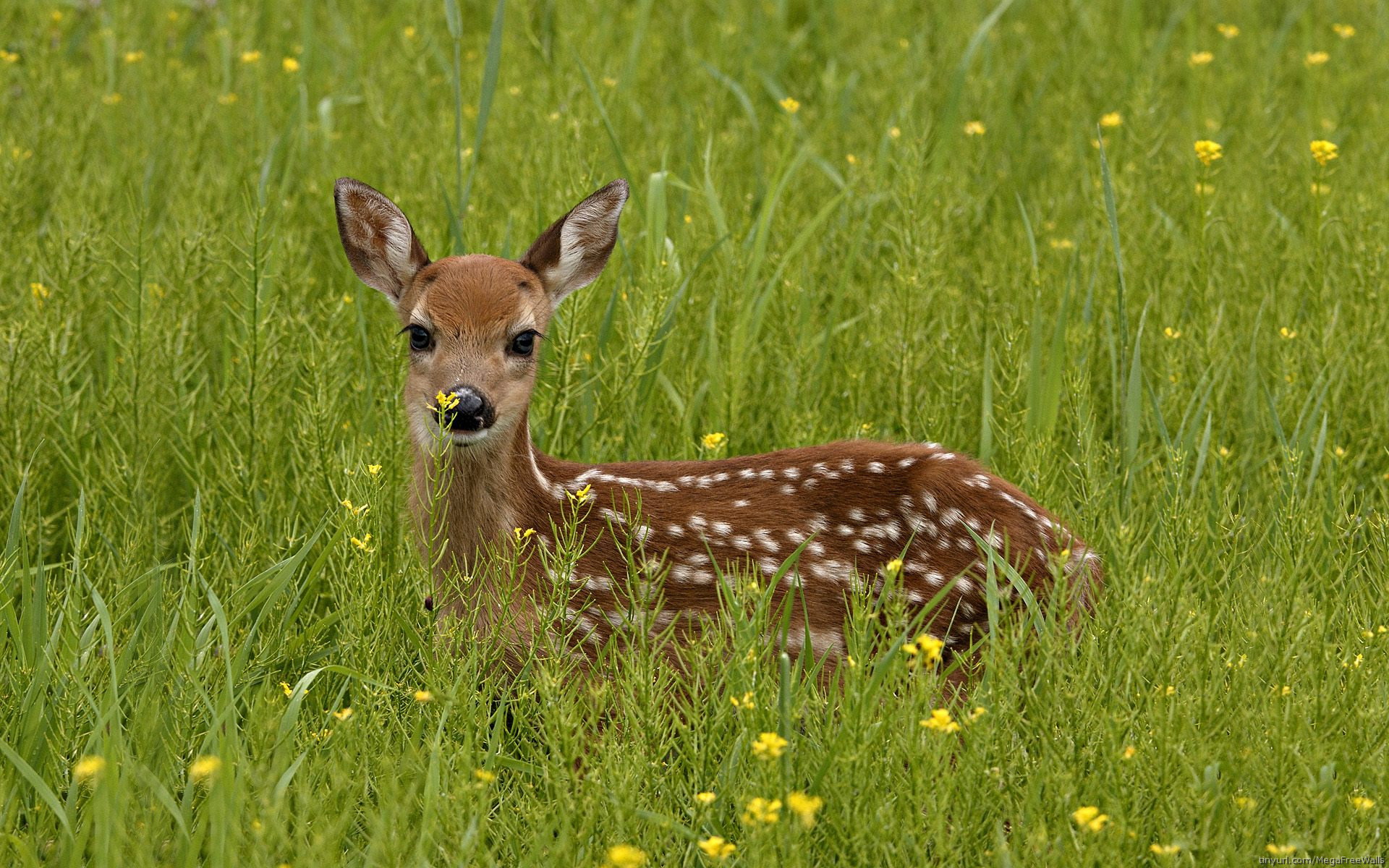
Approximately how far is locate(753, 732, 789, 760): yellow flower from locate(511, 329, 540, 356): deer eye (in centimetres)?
160

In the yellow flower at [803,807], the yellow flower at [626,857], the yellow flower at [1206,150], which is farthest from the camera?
the yellow flower at [1206,150]

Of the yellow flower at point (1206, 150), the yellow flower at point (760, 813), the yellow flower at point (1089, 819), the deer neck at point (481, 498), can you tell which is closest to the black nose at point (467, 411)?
the deer neck at point (481, 498)

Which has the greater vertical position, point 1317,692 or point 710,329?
point 710,329

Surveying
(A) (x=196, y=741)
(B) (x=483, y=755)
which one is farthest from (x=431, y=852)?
(A) (x=196, y=741)

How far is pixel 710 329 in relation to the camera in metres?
4.79

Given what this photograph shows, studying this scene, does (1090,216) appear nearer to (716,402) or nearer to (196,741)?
(716,402)

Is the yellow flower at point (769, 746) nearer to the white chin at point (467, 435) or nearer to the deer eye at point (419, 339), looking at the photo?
the white chin at point (467, 435)

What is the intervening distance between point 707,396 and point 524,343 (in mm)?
1068

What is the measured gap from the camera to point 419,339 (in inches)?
160

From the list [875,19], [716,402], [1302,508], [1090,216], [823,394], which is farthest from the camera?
[875,19]

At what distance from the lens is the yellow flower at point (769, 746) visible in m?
2.71

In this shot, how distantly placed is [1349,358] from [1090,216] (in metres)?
1.16

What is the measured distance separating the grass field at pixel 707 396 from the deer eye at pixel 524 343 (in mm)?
429

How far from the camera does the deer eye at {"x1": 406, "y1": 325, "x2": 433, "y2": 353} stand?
4039mm
